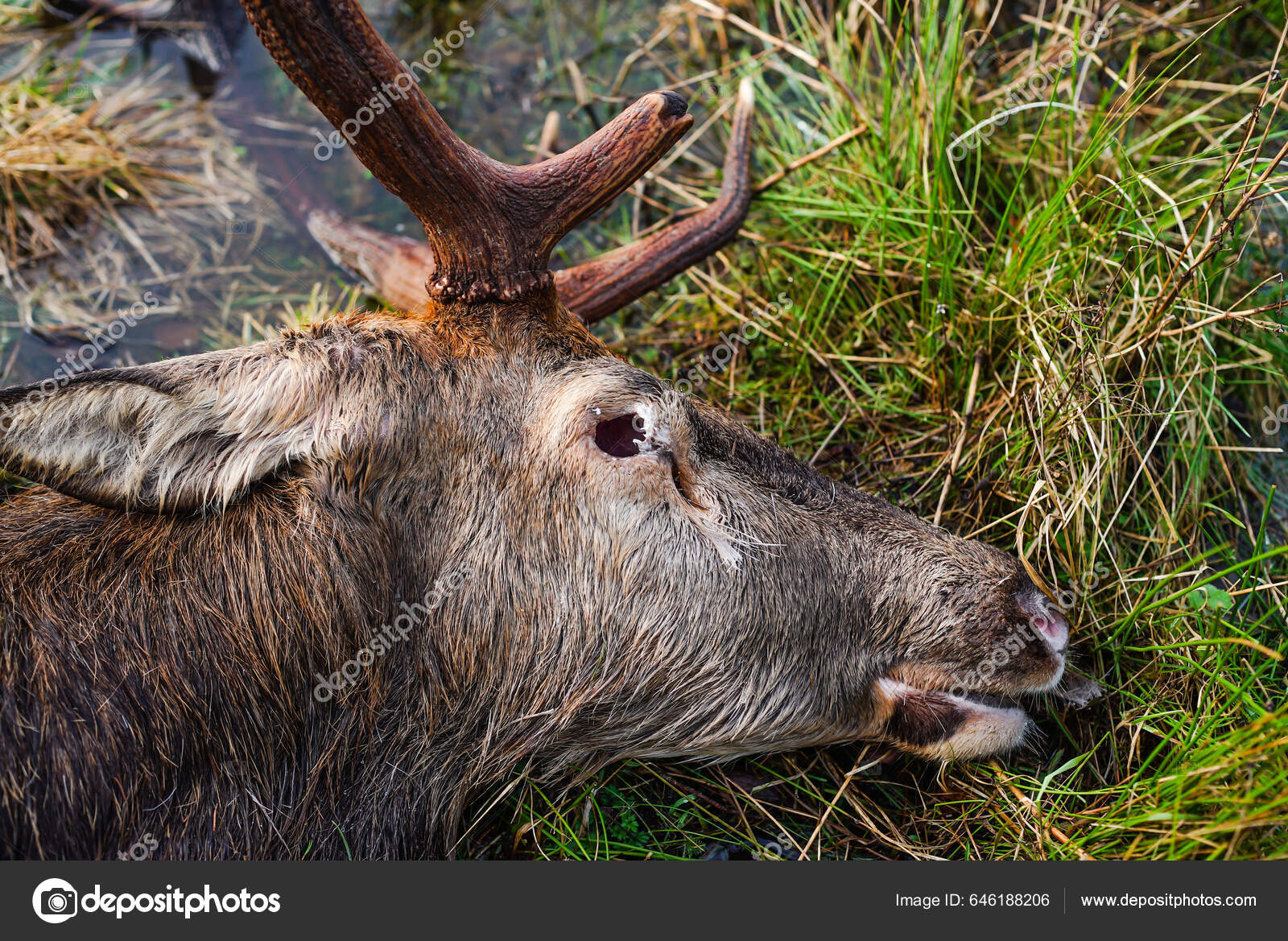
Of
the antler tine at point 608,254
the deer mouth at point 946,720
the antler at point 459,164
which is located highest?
the antler at point 459,164

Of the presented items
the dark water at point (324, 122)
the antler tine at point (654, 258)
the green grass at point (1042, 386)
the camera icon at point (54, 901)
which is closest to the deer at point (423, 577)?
the camera icon at point (54, 901)

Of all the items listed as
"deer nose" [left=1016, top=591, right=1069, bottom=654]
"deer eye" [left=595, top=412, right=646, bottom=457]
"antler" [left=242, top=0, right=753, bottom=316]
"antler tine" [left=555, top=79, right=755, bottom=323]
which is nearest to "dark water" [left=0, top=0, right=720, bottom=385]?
"antler tine" [left=555, top=79, right=755, bottom=323]

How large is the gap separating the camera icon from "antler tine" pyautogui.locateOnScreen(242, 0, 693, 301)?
76.2 inches

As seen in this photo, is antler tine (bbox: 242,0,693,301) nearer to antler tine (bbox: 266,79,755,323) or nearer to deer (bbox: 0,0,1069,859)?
deer (bbox: 0,0,1069,859)

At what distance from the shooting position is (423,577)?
9.75 feet

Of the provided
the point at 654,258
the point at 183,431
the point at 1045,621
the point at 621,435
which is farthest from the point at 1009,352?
the point at 183,431

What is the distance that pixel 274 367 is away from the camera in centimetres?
285

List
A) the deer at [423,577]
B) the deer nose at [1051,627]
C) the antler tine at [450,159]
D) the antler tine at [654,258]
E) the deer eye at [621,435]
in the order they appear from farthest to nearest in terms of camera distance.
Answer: the antler tine at [654,258] < the deer nose at [1051,627] < the deer eye at [621,435] < the deer at [423,577] < the antler tine at [450,159]

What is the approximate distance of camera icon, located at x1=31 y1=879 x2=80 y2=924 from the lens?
273 cm

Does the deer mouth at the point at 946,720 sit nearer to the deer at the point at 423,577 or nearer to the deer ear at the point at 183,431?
the deer at the point at 423,577

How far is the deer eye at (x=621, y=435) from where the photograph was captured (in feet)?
9.81

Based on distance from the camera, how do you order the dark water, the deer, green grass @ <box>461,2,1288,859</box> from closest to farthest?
the deer < green grass @ <box>461,2,1288,859</box> < the dark water

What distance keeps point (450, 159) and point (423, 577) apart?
3.95ft

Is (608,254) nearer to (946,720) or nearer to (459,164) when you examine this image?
(459,164)
